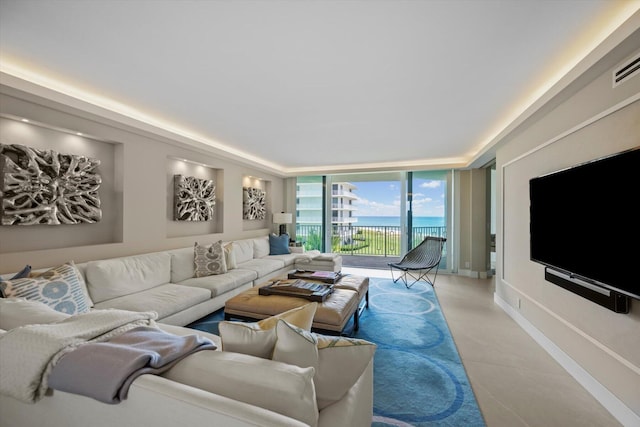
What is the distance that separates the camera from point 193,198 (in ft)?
14.5

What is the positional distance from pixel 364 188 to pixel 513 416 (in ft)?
20.0

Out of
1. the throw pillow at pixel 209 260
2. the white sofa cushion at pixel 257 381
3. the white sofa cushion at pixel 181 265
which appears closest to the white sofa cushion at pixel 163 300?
the white sofa cushion at pixel 181 265

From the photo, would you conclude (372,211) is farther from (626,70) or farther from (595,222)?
(626,70)

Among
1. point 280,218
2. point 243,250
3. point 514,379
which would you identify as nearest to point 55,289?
point 243,250

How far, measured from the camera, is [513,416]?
5.93 feet

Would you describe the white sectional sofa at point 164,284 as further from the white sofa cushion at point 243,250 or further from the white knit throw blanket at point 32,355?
the white knit throw blanket at point 32,355

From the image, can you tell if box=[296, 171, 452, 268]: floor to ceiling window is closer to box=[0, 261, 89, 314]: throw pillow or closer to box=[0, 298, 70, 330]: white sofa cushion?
box=[0, 261, 89, 314]: throw pillow

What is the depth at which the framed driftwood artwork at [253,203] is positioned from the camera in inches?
227

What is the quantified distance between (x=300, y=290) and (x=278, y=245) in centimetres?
301

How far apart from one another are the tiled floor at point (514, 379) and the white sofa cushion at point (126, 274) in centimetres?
334

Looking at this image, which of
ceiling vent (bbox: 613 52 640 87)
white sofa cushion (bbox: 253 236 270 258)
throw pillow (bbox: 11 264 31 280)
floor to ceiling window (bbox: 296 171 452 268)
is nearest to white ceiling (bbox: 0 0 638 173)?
ceiling vent (bbox: 613 52 640 87)

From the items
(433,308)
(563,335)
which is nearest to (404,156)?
(433,308)

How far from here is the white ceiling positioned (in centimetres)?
165

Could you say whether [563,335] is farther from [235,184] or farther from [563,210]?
[235,184]
